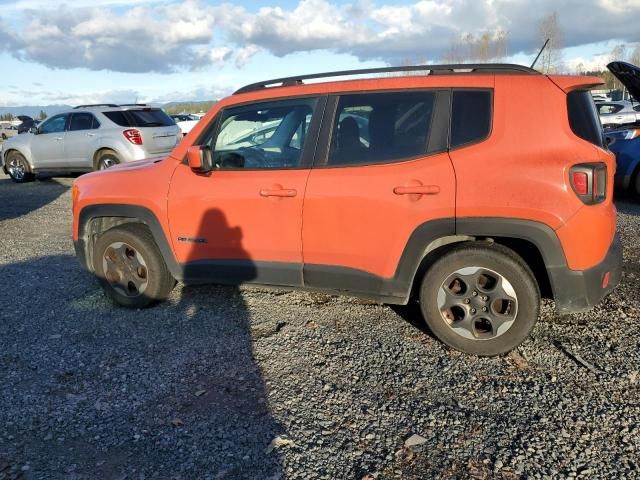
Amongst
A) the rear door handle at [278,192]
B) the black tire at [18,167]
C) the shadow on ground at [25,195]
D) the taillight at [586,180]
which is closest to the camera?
the taillight at [586,180]

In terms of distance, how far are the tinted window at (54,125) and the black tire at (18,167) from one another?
39.1 inches

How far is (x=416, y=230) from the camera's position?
132 inches

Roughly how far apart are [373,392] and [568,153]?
1838mm

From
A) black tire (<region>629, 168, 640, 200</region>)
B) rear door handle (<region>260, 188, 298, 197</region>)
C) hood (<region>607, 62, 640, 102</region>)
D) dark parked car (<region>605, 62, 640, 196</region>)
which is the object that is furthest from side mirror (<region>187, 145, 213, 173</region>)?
black tire (<region>629, 168, 640, 200</region>)

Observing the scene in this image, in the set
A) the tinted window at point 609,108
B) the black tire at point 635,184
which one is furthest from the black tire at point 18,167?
the tinted window at point 609,108

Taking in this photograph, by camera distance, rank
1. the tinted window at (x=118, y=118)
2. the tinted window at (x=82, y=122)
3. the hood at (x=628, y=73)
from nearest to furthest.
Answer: the hood at (x=628, y=73)
the tinted window at (x=118, y=118)
the tinted window at (x=82, y=122)

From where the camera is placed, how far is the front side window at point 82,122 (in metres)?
11.6

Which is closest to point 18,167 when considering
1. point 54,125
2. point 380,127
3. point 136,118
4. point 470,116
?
point 54,125

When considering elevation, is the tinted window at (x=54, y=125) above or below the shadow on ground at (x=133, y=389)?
above

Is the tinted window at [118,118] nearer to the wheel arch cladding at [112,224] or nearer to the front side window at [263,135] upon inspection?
the wheel arch cladding at [112,224]

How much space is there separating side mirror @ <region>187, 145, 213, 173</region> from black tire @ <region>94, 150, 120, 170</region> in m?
8.21

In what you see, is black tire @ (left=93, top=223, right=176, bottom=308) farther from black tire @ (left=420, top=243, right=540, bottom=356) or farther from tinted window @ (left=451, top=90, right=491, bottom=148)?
tinted window @ (left=451, top=90, right=491, bottom=148)

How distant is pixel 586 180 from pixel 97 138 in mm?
10710

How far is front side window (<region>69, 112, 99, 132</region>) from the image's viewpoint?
38.0ft
